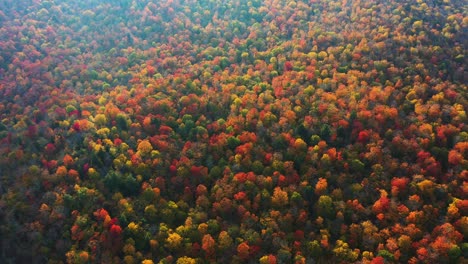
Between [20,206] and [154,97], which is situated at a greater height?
[154,97]

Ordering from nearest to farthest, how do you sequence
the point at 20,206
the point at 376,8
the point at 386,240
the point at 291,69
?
the point at 386,240
the point at 20,206
the point at 291,69
the point at 376,8

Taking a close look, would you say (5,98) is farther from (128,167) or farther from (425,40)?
(425,40)

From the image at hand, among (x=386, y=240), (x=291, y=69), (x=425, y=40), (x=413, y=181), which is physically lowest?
(x=386, y=240)

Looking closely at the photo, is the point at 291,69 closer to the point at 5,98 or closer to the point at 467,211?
the point at 467,211

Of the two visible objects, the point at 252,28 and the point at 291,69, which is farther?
the point at 252,28

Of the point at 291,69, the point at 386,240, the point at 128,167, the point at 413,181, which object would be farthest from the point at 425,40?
the point at 128,167

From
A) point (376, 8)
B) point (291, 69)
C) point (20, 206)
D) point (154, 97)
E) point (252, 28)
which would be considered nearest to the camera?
point (20, 206)
